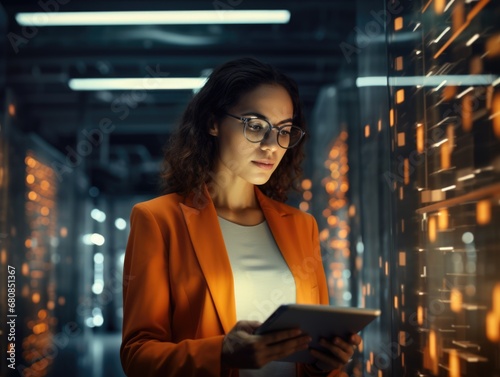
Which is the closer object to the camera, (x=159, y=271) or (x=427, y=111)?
(x=159, y=271)

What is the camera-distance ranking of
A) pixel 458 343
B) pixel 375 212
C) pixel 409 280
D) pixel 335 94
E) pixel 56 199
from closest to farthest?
1. pixel 458 343
2. pixel 409 280
3. pixel 375 212
4. pixel 335 94
5. pixel 56 199

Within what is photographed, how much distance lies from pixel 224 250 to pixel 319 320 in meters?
0.44

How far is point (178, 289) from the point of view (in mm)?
1706

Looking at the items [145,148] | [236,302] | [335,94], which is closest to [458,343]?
[236,302]

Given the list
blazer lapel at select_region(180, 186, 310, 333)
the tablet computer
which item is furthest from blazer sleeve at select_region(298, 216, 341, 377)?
the tablet computer

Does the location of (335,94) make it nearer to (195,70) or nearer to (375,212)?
(195,70)

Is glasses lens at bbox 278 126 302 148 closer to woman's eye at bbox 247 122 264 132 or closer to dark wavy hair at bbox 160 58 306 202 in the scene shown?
woman's eye at bbox 247 122 264 132

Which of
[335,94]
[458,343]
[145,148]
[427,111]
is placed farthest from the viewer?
[145,148]

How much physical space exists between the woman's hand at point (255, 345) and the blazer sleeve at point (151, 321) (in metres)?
0.04

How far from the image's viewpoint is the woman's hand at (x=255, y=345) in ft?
4.71

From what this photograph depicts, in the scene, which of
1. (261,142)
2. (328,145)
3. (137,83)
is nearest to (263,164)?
(261,142)

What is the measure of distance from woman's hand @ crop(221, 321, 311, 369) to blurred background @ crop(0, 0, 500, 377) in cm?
46

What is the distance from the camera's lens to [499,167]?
1294mm

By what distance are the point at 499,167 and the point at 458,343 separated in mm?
577
